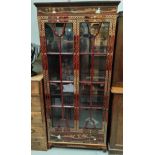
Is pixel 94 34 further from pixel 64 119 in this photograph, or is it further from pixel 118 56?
pixel 64 119

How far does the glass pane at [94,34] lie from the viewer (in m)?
1.64

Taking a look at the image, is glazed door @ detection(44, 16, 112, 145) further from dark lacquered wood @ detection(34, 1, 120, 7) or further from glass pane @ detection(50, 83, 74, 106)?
dark lacquered wood @ detection(34, 1, 120, 7)

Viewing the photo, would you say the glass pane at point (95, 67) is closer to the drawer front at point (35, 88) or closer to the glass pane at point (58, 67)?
the glass pane at point (58, 67)

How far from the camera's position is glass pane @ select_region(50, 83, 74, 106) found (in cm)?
185

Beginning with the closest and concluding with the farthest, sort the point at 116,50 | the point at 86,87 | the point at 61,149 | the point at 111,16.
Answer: the point at 111,16, the point at 116,50, the point at 86,87, the point at 61,149

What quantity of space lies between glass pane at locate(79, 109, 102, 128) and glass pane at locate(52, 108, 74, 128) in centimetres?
10

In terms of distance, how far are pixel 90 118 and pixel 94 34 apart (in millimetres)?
860

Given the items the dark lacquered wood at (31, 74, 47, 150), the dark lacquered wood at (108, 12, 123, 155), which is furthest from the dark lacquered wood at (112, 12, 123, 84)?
the dark lacquered wood at (31, 74, 47, 150)
